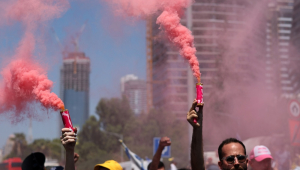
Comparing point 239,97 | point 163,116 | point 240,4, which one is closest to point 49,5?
point 240,4

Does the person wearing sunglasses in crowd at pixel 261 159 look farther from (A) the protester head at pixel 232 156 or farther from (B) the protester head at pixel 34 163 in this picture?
(B) the protester head at pixel 34 163

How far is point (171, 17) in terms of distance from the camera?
4.61 m

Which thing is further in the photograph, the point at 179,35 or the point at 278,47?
the point at 278,47

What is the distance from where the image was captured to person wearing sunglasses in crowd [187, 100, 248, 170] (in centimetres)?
300

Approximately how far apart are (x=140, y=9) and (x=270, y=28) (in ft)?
56.7

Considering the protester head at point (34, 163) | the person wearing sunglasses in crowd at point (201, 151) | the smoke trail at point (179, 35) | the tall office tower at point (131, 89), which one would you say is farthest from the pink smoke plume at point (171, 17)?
the tall office tower at point (131, 89)

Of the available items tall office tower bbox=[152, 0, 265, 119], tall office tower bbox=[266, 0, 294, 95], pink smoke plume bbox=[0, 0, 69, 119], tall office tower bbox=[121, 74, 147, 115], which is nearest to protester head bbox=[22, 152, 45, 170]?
pink smoke plume bbox=[0, 0, 69, 119]

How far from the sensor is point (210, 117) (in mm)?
21594

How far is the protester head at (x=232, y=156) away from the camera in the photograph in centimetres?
310

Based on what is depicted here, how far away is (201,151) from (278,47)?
20.0 m

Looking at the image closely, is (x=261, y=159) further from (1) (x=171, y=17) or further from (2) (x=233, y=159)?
(1) (x=171, y=17)

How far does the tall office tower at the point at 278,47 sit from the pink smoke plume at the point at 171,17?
51.3 ft

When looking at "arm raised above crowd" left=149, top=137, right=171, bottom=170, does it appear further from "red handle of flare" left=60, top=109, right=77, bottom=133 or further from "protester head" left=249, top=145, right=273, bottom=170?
"red handle of flare" left=60, top=109, right=77, bottom=133

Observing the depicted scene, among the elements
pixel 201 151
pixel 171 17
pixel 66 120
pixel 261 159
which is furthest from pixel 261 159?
pixel 66 120
